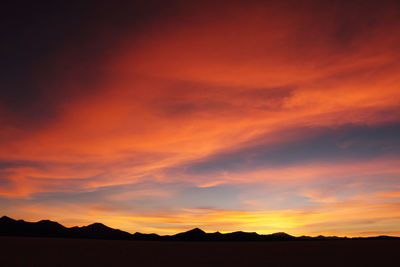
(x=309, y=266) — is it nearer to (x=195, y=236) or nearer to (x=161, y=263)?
(x=161, y=263)

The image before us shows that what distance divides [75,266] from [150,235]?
466 feet

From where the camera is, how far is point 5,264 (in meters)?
23.9

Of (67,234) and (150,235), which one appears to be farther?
(67,234)

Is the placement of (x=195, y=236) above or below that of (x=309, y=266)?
above

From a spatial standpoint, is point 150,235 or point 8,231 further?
point 8,231

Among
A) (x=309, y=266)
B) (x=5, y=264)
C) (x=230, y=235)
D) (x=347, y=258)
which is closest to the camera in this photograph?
(x=5, y=264)

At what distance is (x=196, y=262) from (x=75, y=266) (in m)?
9.10

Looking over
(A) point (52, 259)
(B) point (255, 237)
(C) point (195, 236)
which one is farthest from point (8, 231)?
(A) point (52, 259)

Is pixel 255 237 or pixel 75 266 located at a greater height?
pixel 255 237

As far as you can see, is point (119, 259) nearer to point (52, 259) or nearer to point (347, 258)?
point (52, 259)

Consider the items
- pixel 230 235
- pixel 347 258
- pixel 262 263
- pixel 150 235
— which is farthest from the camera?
pixel 230 235

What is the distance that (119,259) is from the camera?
28.7 metres

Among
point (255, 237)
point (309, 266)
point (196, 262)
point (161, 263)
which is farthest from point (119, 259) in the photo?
point (255, 237)

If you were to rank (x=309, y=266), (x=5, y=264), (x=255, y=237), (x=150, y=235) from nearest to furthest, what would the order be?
(x=5, y=264)
(x=309, y=266)
(x=150, y=235)
(x=255, y=237)
